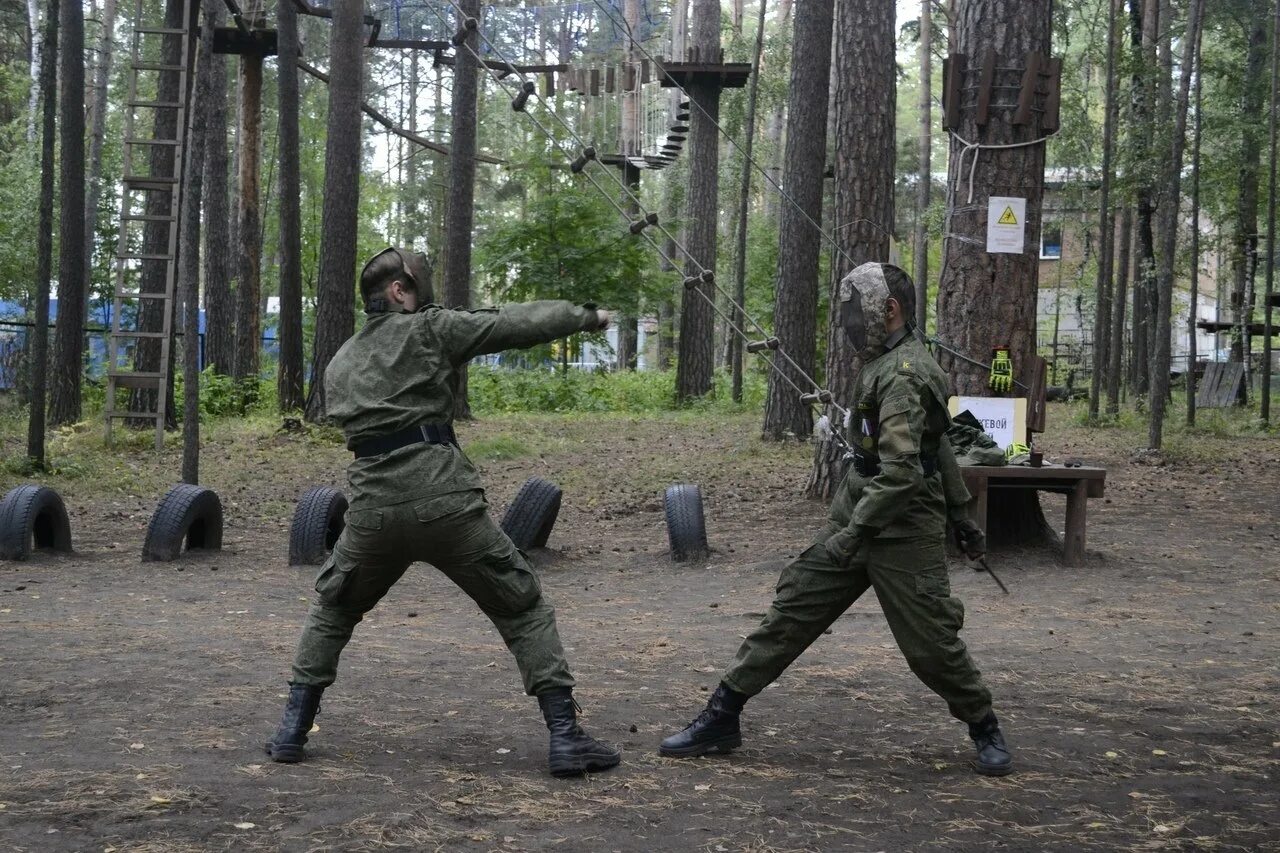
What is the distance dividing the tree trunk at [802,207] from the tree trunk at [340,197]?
6077 millimetres

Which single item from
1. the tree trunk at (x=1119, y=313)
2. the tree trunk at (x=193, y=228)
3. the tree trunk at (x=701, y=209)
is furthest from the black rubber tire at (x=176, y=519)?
the tree trunk at (x=701, y=209)

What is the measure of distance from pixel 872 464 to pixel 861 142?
8.73 metres

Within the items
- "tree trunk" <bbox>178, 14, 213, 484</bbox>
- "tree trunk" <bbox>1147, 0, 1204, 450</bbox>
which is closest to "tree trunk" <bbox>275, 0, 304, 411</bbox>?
"tree trunk" <bbox>178, 14, 213, 484</bbox>

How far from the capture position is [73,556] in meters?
10.6

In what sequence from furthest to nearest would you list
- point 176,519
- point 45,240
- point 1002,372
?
point 45,240, point 176,519, point 1002,372

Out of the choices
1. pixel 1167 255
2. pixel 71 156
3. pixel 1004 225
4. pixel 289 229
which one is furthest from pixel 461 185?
pixel 1004 225

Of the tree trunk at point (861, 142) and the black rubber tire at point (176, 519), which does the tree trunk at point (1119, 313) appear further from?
the black rubber tire at point (176, 519)

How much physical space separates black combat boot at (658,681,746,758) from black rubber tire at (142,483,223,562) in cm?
622

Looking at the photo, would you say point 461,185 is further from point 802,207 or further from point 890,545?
point 890,545

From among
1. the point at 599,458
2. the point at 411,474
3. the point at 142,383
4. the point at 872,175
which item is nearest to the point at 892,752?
the point at 411,474

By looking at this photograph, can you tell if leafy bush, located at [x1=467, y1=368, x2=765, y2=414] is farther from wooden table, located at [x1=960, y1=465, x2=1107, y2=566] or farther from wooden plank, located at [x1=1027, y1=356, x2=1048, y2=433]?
wooden table, located at [x1=960, y1=465, x2=1107, y2=566]

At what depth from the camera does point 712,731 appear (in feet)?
17.6

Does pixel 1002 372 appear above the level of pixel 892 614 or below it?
above

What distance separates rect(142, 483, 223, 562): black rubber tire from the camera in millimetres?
10477
